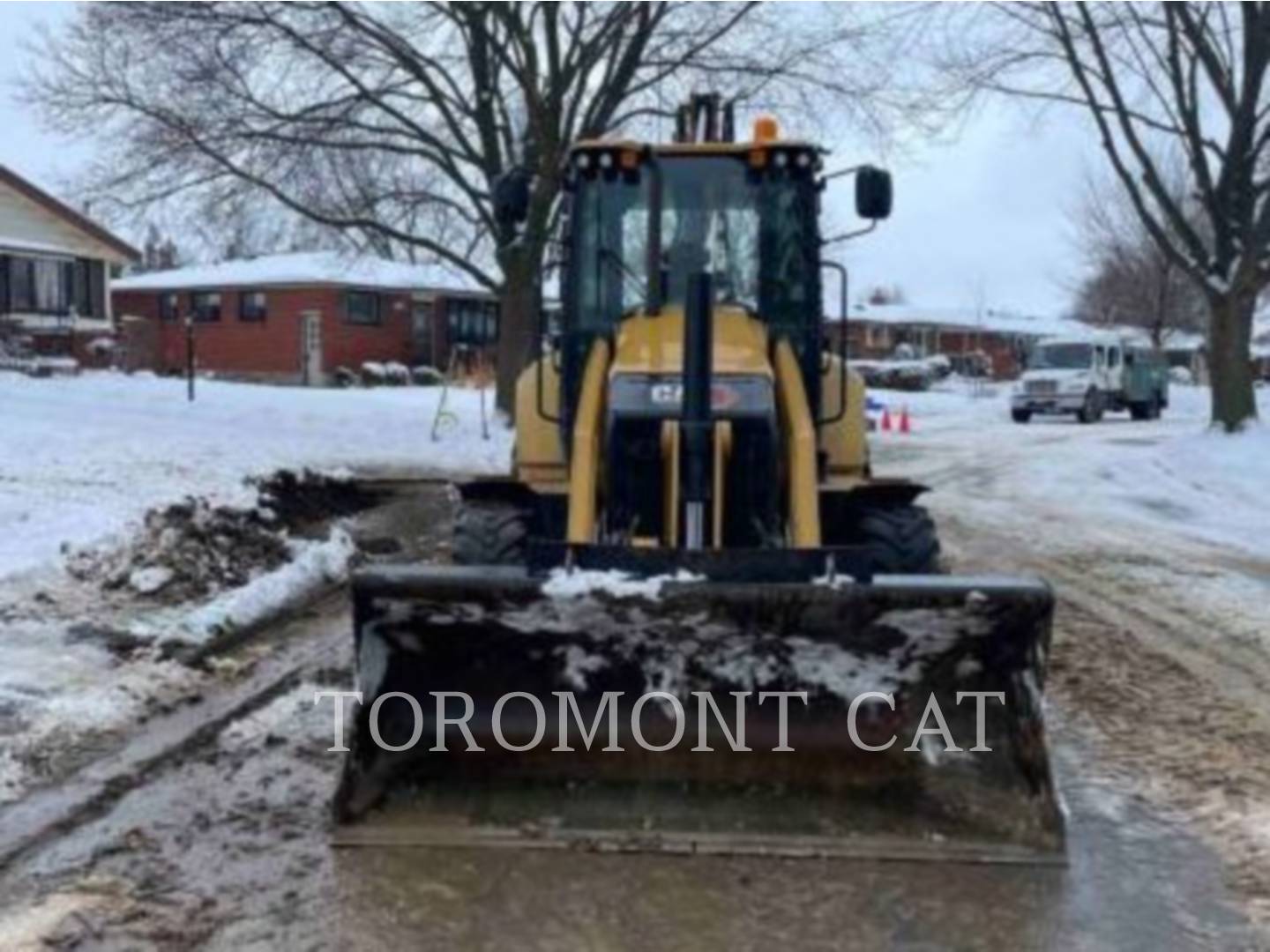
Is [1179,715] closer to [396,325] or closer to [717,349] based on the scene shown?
[717,349]

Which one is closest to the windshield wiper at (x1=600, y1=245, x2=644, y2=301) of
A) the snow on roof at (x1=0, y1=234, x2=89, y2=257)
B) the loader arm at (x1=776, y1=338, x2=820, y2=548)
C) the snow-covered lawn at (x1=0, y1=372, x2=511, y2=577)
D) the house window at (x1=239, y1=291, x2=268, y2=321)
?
the loader arm at (x1=776, y1=338, x2=820, y2=548)

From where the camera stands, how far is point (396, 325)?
48.5 m

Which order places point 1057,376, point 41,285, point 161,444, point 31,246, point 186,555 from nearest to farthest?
point 186,555 → point 161,444 → point 1057,376 → point 31,246 → point 41,285

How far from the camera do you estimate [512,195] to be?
7.62 metres

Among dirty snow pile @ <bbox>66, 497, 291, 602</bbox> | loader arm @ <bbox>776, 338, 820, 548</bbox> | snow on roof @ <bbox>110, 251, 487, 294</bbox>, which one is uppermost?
snow on roof @ <bbox>110, 251, 487, 294</bbox>

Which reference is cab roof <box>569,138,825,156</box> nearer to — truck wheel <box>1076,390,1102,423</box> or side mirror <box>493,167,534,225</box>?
side mirror <box>493,167,534,225</box>

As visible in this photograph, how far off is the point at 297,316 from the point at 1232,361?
2899cm

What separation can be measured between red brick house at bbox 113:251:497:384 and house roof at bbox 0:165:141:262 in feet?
14.2

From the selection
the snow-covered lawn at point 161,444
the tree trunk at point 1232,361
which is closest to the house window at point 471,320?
the snow-covered lawn at point 161,444

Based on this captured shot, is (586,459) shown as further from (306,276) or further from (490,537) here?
(306,276)

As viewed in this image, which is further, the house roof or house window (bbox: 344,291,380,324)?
house window (bbox: 344,291,380,324)

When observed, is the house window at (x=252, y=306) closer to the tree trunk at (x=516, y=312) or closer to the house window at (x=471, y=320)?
the house window at (x=471, y=320)

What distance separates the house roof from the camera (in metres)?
37.9

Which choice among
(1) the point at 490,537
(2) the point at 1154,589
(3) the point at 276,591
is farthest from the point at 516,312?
(1) the point at 490,537
